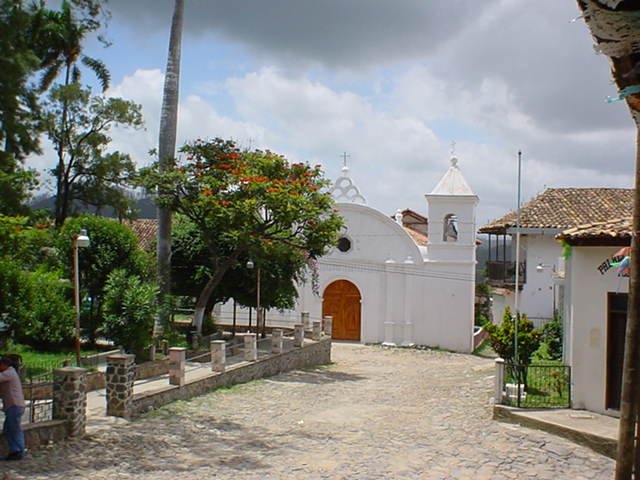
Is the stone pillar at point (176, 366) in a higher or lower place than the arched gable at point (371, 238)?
lower

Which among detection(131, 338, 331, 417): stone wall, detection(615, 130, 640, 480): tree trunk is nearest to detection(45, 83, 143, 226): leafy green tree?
detection(131, 338, 331, 417): stone wall

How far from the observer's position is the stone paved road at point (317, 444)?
947cm

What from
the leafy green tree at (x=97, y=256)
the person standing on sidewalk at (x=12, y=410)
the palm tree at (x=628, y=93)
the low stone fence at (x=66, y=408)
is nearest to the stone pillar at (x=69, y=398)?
the low stone fence at (x=66, y=408)

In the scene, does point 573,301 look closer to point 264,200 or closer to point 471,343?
point 264,200

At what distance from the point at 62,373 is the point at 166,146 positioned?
11278 mm

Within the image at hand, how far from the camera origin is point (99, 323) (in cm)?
1947

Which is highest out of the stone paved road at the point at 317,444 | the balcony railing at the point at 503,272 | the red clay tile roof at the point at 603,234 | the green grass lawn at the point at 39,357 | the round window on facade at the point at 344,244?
the round window on facade at the point at 344,244

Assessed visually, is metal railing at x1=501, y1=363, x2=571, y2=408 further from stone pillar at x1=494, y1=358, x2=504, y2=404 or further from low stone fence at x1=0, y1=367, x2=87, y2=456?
low stone fence at x1=0, y1=367, x2=87, y2=456

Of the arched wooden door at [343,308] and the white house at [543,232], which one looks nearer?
the white house at [543,232]

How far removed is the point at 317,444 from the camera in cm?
1124

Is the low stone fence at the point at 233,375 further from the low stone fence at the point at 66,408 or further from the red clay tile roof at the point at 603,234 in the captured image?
the red clay tile roof at the point at 603,234

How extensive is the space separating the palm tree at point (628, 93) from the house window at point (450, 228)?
85.7 ft

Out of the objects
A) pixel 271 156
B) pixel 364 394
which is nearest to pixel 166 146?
pixel 271 156

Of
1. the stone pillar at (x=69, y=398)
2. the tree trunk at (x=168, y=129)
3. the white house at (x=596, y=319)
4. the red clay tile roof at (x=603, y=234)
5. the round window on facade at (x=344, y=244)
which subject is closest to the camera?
the stone pillar at (x=69, y=398)
